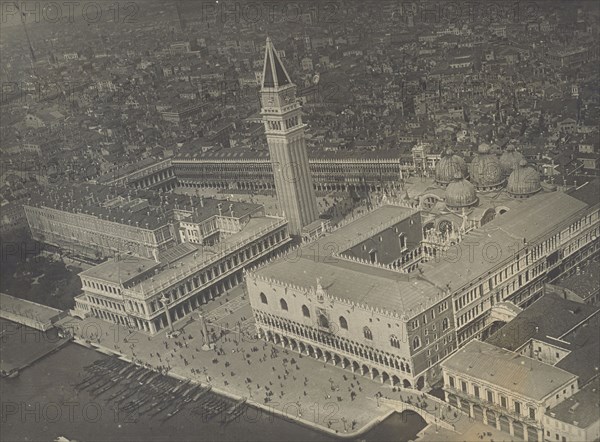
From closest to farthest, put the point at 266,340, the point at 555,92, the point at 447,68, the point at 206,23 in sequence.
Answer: the point at 266,340
the point at 206,23
the point at 555,92
the point at 447,68

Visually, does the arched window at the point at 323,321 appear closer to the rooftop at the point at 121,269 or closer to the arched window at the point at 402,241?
the arched window at the point at 402,241

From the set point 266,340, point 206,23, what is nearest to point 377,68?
point 206,23

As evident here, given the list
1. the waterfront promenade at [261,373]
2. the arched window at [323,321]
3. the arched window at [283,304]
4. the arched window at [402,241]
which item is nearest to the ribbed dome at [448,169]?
the arched window at [402,241]

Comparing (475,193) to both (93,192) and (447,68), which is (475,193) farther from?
(447,68)

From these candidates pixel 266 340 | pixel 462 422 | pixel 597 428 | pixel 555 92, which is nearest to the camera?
pixel 597 428

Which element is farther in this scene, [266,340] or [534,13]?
[534,13]

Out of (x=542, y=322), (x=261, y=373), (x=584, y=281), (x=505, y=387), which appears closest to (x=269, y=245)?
(x=261, y=373)

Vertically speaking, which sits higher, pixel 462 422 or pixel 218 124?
pixel 218 124

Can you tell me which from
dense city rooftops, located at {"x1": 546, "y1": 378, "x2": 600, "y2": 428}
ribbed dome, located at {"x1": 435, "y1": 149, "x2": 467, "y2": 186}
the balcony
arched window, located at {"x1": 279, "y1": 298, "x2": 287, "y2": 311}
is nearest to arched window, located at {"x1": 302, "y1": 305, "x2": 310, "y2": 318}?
arched window, located at {"x1": 279, "y1": 298, "x2": 287, "y2": 311}
